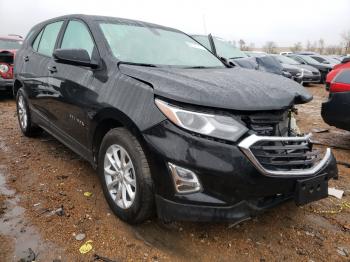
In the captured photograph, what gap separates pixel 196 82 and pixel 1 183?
7.59 feet

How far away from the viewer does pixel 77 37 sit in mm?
3244

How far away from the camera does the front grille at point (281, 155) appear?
1.96m

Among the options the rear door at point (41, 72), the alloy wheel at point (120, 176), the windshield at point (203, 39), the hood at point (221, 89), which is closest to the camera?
the hood at point (221, 89)

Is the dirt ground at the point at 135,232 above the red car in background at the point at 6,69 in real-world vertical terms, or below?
below

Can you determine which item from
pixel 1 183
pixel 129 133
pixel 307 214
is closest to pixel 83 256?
pixel 129 133

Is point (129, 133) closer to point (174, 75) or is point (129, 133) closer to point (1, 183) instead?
point (174, 75)

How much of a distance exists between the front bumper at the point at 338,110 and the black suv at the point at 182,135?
156cm

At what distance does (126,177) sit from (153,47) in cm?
132

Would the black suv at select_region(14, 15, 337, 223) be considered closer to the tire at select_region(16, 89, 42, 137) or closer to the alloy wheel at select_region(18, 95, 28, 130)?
the tire at select_region(16, 89, 42, 137)

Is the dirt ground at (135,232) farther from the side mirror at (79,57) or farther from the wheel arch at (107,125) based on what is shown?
the side mirror at (79,57)

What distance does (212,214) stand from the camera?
206 cm

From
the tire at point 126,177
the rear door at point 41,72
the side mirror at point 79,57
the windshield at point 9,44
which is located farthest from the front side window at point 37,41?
the windshield at point 9,44

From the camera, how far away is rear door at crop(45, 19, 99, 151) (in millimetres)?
2818

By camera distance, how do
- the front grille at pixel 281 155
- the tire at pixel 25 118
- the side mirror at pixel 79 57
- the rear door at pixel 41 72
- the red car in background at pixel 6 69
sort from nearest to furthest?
the front grille at pixel 281 155 → the side mirror at pixel 79 57 → the rear door at pixel 41 72 → the tire at pixel 25 118 → the red car in background at pixel 6 69
